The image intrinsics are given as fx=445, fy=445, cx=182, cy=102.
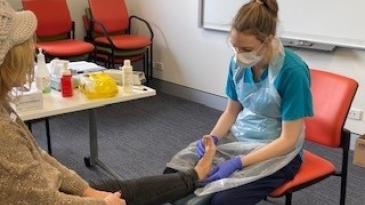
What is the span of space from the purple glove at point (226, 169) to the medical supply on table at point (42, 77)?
0.99 meters

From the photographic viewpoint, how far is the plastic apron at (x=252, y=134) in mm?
1608

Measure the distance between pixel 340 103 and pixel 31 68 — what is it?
119 cm

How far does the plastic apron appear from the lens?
161cm

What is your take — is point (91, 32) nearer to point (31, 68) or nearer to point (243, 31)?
point (243, 31)

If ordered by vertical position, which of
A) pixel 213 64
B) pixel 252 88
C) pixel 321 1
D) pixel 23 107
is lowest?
pixel 213 64

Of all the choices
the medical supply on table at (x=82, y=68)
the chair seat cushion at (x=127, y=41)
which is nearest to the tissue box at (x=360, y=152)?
the medical supply on table at (x=82, y=68)

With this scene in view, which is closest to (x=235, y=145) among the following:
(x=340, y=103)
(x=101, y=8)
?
(x=340, y=103)

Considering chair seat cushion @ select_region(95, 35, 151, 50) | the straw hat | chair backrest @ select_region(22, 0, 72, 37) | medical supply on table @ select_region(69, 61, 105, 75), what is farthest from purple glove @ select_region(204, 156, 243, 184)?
chair backrest @ select_region(22, 0, 72, 37)

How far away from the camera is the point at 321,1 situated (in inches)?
121

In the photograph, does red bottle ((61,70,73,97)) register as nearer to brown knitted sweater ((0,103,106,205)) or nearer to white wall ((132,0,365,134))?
brown knitted sweater ((0,103,106,205))

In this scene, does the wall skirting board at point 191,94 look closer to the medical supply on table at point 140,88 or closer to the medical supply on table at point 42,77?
the medical supply on table at point 140,88

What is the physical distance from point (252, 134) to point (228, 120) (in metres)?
0.15

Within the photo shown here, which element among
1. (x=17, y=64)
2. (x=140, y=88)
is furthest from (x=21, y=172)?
(x=140, y=88)

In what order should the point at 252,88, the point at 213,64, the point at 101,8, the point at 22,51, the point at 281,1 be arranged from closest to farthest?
the point at 22,51 < the point at 252,88 < the point at 281,1 < the point at 213,64 < the point at 101,8
